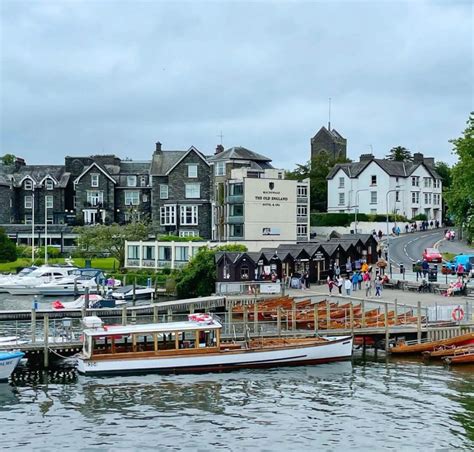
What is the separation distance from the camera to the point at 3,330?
50.8 m

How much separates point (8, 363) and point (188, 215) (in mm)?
70018

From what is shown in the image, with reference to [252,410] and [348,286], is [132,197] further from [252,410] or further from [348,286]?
[252,410]

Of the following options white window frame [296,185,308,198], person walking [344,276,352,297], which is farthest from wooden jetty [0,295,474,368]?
white window frame [296,185,308,198]

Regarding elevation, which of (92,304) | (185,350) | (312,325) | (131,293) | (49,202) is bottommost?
(185,350)

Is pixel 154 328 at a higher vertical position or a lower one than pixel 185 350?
higher

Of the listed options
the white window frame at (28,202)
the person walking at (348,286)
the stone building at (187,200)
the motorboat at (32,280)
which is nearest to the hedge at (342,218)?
the stone building at (187,200)

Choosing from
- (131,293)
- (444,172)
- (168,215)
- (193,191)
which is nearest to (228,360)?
(131,293)

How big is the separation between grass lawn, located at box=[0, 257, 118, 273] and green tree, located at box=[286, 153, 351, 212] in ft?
132

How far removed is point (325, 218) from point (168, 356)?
240ft

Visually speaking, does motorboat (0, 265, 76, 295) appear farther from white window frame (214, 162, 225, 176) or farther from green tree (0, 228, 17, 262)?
white window frame (214, 162, 225, 176)

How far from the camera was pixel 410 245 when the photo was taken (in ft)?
307

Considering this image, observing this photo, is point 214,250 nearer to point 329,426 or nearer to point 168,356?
point 168,356

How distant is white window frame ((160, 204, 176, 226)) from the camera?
107562 mm

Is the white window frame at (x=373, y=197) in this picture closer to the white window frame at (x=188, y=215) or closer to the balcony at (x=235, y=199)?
the white window frame at (x=188, y=215)
